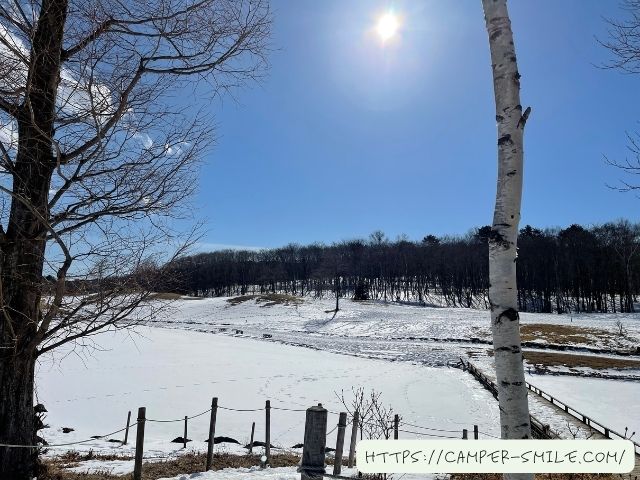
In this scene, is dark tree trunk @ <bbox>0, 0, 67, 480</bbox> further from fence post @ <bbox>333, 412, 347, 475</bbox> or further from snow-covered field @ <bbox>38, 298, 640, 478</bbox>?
fence post @ <bbox>333, 412, 347, 475</bbox>

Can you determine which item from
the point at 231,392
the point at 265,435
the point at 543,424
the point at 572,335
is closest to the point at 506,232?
the point at 265,435

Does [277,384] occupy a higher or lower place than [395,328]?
lower


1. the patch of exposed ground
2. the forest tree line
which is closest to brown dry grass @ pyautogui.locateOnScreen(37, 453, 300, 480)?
the patch of exposed ground

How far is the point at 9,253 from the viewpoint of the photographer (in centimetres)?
469

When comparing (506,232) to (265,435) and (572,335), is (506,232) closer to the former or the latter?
(265,435)

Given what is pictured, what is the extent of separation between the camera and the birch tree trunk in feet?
10.4

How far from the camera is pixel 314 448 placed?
311cm

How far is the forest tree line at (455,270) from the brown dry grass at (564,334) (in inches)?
655

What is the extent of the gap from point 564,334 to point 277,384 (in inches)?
1247

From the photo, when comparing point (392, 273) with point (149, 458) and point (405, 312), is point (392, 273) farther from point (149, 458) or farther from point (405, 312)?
point (149, 458)

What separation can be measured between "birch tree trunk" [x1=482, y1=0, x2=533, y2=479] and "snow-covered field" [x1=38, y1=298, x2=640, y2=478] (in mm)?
3878

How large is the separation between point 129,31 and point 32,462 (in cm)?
505

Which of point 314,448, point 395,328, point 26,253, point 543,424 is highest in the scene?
point 26,253

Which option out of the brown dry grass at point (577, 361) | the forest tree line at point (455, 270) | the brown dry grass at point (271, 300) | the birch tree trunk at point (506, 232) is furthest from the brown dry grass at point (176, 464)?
the brown dry grass at point (271, 300)
